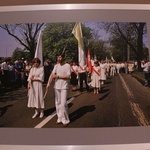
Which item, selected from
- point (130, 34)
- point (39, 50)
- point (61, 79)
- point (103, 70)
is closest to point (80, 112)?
point (61, 79)

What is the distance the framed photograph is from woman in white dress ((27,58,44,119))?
3.6 inches

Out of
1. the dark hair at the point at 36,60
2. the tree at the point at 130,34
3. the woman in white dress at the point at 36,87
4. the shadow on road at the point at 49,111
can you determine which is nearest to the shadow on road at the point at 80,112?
the shadow on road at the point at 49,111

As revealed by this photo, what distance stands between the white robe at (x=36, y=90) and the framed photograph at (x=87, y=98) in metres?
0.09

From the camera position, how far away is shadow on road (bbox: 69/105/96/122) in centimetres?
364

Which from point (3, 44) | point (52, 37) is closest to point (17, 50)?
point (3, 44)

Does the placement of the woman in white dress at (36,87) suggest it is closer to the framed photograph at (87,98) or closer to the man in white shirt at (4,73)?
the framed photograph at (87,98)

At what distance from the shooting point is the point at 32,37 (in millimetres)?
3811

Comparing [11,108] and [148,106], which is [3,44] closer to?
[11,108]

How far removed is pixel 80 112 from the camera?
145 inches

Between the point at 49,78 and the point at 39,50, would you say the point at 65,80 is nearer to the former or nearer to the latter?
the point at 49,78

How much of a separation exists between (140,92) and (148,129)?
21.9 inches

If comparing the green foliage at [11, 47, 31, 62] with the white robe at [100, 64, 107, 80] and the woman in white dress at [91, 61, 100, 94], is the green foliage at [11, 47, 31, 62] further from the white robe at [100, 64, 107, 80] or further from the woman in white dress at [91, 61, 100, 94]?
the white robe at [100, 64, 107, 80]

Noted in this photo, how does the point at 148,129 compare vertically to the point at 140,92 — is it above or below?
below
